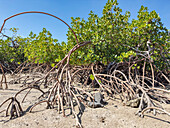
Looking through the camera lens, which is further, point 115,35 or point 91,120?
point 115,35

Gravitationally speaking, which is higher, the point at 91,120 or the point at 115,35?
the point at 115,35

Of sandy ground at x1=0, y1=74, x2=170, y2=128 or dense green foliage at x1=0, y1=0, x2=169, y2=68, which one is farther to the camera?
dense green foliage at x1=0, y1=0, x2=169, y2=68

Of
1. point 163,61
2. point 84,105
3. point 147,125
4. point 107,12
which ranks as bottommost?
point 147,125

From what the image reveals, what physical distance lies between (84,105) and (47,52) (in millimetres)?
2488

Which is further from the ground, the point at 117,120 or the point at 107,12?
the point at 107,12

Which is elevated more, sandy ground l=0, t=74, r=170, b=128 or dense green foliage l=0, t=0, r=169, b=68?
dense green foliage l=0, t=0, r=169, b=68

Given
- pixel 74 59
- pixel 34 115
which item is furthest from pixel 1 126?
pixel 74 59

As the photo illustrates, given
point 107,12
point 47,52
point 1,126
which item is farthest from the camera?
point 47,52

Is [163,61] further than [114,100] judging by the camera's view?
Yes

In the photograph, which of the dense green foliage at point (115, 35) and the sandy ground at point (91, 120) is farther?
the dense green foliage at point (115, 35)

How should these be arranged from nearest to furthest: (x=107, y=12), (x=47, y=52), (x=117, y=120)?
(x=117, y=120)
(x=107, y=12)
(x=47, y=52)

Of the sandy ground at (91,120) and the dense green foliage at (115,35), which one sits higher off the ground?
the dense green foliage at (115,35)

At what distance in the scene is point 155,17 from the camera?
3064 millimetres

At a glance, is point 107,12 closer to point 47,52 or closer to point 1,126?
point 47,52
